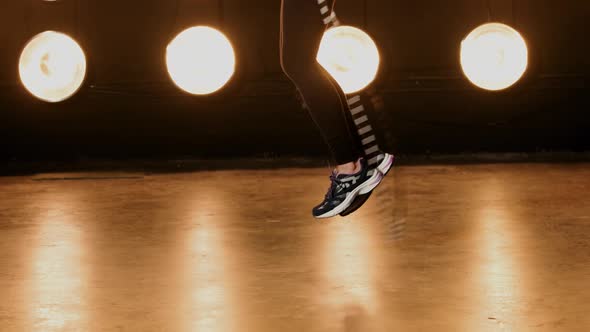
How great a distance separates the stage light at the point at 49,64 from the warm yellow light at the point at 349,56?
1.30 meters

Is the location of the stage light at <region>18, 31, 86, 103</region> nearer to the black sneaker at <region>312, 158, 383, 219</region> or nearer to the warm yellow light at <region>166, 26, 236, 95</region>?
the warm yellow light at <region>166, 26, 236, 95</region>

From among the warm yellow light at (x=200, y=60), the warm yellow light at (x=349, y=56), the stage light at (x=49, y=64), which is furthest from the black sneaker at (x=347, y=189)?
the stage light at (x=49, y=64)

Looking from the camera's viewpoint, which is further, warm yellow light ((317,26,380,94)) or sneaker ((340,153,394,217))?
warm yellow light ((317,26,380,94))

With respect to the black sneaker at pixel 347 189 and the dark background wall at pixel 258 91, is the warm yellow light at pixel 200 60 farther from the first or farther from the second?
the black sneaker at pixel 347 189

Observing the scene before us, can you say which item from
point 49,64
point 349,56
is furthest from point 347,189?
point 49,64

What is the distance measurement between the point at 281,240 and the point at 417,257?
1.77ft

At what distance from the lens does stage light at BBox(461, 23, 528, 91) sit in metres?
5.57

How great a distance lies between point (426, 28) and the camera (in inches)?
227

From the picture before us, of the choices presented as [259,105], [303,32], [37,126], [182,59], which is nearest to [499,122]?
[259,105]

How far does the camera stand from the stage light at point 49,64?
562cm

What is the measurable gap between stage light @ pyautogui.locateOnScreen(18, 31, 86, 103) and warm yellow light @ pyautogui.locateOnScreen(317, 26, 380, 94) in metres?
1.30

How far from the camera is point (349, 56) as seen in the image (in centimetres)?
556

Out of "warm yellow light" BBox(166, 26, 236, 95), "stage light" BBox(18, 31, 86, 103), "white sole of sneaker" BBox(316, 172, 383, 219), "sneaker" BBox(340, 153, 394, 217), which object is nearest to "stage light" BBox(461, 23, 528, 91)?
"warm yellow light" BBox(166, 26, 236, 95)

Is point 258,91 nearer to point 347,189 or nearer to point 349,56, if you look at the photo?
point 349,56
